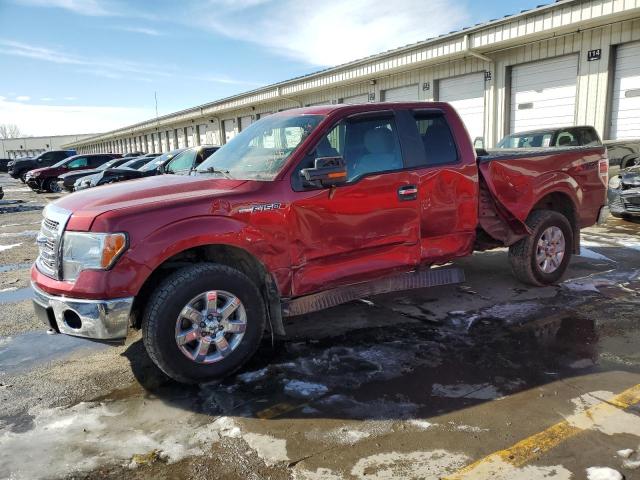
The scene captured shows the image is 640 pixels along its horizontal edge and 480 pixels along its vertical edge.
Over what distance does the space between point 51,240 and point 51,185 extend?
→ 21.9m

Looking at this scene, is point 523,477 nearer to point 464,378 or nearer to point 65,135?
point 464,378

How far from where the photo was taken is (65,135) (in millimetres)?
101375

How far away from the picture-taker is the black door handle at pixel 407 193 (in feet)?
14.4

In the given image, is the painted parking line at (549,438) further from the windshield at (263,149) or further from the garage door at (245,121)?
the garage door at (245,121)

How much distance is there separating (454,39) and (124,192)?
13.5 meters

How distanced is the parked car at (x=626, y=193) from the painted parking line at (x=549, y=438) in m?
7.12

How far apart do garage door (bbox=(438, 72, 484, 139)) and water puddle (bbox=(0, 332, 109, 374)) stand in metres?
13.4

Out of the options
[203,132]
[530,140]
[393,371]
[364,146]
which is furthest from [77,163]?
[393,371]

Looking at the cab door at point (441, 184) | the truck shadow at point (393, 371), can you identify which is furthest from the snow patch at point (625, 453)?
the cab door at point (441, 184)

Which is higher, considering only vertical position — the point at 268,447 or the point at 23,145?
the point at 23,145

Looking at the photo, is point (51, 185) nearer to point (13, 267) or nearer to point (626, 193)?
A: point (13, 267)

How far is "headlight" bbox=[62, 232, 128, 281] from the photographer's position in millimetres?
3258

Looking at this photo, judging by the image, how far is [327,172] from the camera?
3832mm

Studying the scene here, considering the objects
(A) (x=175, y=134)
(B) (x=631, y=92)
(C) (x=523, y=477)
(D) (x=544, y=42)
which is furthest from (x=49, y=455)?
(A) (x=175, y=134)
